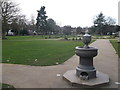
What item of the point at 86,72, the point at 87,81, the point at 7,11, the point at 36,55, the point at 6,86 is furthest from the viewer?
the point at 7,11

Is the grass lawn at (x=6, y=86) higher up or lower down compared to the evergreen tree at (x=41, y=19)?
lower down

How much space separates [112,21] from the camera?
224ft

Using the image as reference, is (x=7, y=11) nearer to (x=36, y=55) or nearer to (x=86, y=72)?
(x=36, y=55)

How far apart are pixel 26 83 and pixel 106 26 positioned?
2425 inches

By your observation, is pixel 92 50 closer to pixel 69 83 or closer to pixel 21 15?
pixel 69 83

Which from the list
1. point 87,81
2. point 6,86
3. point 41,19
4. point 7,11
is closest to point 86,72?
point 87,81

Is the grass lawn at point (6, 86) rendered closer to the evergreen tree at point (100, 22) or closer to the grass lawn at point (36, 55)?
the grass lawn at point (36, 55)

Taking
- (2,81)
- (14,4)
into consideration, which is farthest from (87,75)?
(14,4)

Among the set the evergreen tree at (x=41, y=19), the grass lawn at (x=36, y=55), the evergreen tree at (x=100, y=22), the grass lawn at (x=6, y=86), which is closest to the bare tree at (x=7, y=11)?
the grass lawn at (x=36, y=55)

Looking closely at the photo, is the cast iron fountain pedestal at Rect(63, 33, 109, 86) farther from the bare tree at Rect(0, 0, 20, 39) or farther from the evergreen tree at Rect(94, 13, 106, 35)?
the evergreen tree at Rect(94, 13, 106, 35)

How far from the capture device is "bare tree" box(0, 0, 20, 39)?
33.7 meters

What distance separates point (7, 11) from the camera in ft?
114

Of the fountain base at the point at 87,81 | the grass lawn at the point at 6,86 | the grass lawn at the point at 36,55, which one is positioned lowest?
the grass lawn at the point at 6,86

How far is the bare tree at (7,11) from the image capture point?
111 ft
